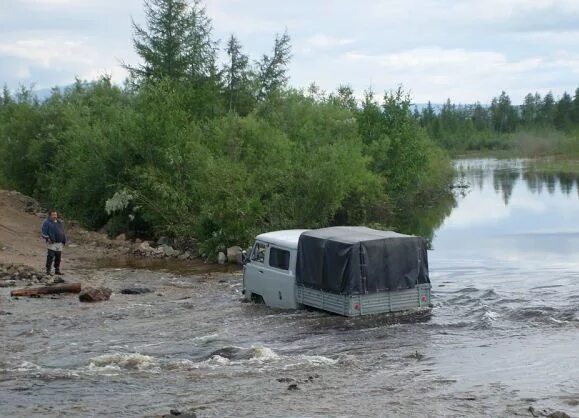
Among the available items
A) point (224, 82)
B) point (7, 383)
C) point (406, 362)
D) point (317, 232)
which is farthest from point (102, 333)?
point (224, 82)

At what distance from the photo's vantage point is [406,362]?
15.7 meters

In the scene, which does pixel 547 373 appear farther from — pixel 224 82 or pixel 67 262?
pixel 224 82

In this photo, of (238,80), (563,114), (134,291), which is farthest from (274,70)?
(563,114)

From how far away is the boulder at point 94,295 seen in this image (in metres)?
22.8

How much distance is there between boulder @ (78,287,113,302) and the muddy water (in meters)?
0.37

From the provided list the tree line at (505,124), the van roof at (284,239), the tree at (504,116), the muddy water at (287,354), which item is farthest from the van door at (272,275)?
the tree at (504,116)

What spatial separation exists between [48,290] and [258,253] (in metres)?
6.74

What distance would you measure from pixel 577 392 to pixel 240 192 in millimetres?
20916

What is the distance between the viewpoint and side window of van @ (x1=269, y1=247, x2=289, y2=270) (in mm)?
20188

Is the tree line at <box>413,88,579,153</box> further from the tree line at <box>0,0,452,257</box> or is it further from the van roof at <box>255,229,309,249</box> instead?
the van roof at <box>255,229,309,249</box>

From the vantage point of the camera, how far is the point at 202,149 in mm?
36656

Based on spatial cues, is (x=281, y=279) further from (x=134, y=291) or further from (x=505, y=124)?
(x=505, y=124)

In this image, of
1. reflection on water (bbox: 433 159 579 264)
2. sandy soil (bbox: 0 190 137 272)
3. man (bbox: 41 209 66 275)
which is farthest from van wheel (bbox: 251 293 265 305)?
reflection on water (bbox: 433 159 579 264)

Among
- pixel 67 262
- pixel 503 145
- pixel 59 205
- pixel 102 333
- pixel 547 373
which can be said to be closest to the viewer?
pixel 547 373
